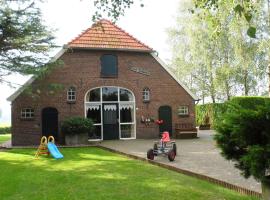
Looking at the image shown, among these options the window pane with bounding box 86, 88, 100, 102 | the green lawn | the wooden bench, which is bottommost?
the green lawn

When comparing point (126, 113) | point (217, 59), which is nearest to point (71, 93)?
point (126, 113)

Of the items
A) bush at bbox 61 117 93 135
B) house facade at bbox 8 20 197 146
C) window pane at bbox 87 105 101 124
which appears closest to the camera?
bush at bbox 61 117 93 135

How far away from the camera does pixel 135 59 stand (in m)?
26.9

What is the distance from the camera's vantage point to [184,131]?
2669cm

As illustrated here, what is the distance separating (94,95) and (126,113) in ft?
7.97

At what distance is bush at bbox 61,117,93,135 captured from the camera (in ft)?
77.7

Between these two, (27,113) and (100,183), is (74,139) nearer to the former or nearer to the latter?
(27,113)

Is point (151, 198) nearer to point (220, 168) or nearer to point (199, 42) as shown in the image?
point (220, 168)

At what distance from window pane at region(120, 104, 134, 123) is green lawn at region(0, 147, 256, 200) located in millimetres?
11503

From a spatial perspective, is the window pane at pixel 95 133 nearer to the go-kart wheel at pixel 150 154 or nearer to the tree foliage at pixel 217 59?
the go-kart wheel at pixel 150 154

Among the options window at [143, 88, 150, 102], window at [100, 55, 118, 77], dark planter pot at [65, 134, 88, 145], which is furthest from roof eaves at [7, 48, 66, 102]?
window at [143, 88, 150, 102]

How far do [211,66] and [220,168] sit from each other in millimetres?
27542

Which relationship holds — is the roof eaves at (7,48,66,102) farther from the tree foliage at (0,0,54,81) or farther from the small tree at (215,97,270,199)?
the small tree at (215,97,270,199)

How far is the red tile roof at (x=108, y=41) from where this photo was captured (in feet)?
84.9
